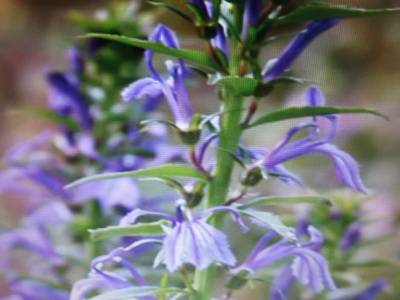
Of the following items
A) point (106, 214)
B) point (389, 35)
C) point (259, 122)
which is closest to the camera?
point (259, 122)

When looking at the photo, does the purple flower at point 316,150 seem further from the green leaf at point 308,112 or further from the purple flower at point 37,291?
the purple flower at point 37,291

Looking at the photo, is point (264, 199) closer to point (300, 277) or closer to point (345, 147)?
point (300, 277)

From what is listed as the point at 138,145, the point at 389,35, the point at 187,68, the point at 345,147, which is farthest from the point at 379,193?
the point at 187,68

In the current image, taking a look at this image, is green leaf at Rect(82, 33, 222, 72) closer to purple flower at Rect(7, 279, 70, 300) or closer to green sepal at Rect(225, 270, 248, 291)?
green sepal at Rect(225, 270, 248, 291)

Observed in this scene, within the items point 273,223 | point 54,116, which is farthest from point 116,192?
point 273,223

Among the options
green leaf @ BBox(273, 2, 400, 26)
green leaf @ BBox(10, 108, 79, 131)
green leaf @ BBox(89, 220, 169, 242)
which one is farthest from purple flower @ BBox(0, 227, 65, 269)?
green leaf @ BBox(273, 2, 400, 26)

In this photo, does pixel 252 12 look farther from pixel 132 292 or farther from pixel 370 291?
pixel 370 291

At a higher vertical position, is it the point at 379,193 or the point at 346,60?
the point at 346,60
